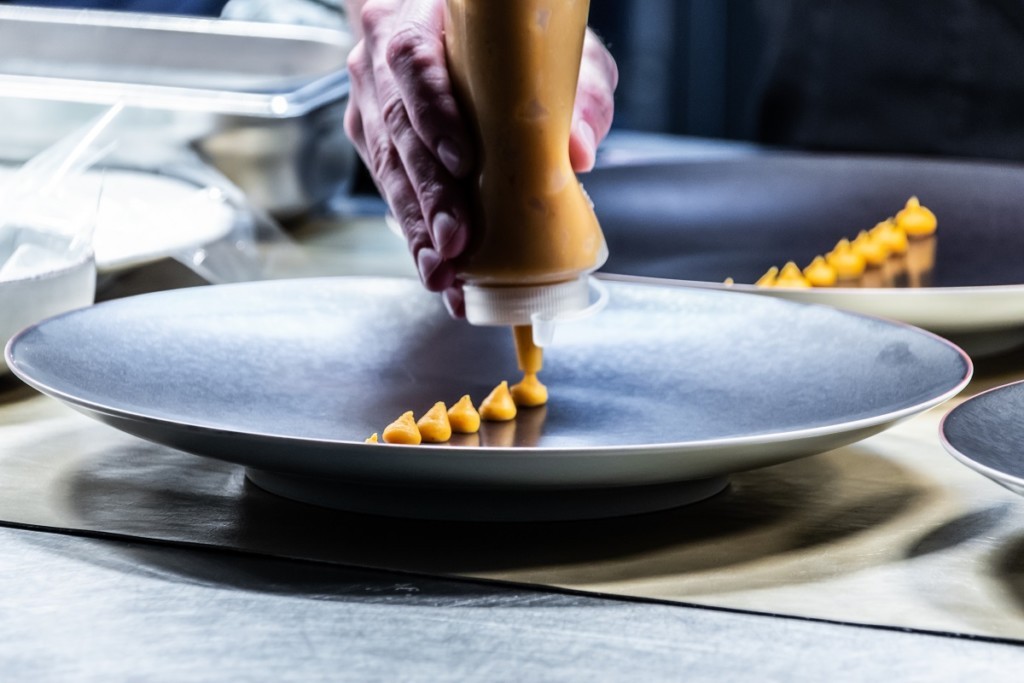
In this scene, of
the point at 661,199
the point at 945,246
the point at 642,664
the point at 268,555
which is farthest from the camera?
the point at 661,199

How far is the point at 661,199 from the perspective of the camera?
125 cm

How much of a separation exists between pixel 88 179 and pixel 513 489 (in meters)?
0.55

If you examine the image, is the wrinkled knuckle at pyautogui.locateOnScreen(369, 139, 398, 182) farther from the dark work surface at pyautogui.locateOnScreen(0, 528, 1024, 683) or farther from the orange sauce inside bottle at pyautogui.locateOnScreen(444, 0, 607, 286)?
the dark work surface at pyautogui.locateOnScreen(0, 528, 1024, 683)

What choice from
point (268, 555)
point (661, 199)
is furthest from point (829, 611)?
point (661, 199)

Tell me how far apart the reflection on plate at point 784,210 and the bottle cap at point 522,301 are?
0.35 meters

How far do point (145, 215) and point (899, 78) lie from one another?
4.35ft

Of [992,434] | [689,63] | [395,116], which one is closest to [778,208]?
[395,116]

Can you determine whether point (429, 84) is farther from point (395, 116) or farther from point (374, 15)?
point (374, 15)

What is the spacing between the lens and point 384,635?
0.52 meters

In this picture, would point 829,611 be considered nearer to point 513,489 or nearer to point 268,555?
point 513,489

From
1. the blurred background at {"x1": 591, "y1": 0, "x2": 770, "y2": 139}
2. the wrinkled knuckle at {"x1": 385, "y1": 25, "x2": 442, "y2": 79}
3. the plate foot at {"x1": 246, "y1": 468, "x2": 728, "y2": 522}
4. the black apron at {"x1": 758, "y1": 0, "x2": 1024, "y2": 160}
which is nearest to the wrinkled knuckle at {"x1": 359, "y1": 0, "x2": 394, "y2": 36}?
the wrinkled knuckle at {"x1": 385, "y1": 25, "x2": 442, "y2": 79}

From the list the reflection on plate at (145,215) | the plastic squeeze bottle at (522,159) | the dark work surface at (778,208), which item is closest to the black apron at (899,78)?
the dark work surface at (778,208)

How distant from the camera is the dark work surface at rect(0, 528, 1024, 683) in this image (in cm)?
49

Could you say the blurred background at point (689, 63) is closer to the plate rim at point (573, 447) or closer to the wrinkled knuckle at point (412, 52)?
the wrinkled knuckle at point (412, 52)
